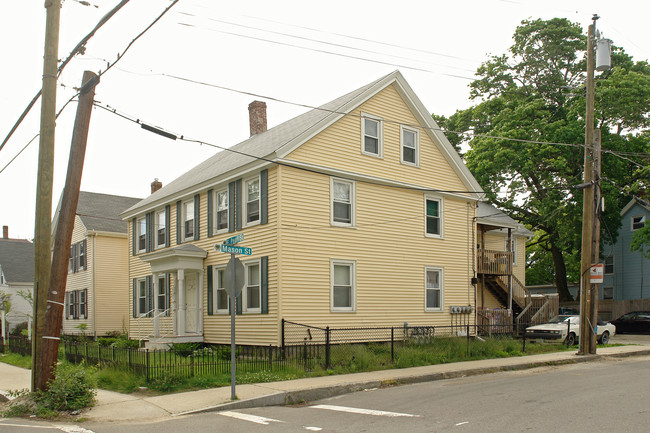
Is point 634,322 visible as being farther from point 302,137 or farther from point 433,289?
point 302,137

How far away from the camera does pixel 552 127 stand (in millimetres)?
32969

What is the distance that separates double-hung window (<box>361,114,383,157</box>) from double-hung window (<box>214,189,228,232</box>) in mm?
5173

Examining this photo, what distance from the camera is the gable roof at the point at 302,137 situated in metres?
19.1

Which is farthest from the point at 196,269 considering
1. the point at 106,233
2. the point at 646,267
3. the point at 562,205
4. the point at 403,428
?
the point at 646,267

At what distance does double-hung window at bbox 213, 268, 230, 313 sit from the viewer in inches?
822

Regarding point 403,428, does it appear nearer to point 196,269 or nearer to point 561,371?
point 561,371

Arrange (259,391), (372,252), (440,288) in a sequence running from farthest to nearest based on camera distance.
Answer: (440,288), (372,252), (259,391)

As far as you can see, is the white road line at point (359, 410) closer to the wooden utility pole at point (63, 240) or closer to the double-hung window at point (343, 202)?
the wooden utility pole at point (63, 240)

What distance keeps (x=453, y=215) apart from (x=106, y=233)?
18.4 m

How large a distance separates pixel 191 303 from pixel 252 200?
560 cm

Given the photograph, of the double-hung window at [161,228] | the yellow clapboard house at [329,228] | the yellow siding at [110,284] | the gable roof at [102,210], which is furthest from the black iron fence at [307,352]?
the gable roof at [102,210]

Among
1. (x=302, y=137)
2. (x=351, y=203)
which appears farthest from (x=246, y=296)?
(x=302, y=137)

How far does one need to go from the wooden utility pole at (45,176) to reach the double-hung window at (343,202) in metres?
9.88

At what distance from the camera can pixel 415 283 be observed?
2183cm
